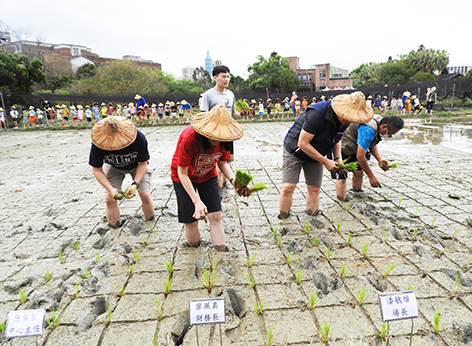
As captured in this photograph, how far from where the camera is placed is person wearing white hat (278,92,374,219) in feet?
10.3

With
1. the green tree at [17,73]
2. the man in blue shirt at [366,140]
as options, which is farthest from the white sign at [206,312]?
the green tree at [17,73]

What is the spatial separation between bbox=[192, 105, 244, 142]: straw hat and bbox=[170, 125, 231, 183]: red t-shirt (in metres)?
0.20

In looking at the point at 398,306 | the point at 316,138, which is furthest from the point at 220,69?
the point at 398,306

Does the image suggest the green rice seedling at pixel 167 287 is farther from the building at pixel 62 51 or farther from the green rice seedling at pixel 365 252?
the building at pixel 62 51

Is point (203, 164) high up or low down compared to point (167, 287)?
up

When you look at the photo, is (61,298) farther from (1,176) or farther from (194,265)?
(1,176)

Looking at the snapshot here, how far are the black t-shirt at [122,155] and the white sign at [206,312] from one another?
2224 mm

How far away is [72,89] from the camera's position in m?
31.4

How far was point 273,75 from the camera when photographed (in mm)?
39594

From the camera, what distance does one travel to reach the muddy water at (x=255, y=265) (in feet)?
6.54

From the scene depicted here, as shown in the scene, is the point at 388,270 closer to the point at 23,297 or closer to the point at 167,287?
the point at 167,287

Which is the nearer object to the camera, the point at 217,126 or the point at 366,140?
the point at 217,126

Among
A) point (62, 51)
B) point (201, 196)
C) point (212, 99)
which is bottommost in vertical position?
point (201, 196)

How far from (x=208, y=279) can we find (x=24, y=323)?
124 cm
